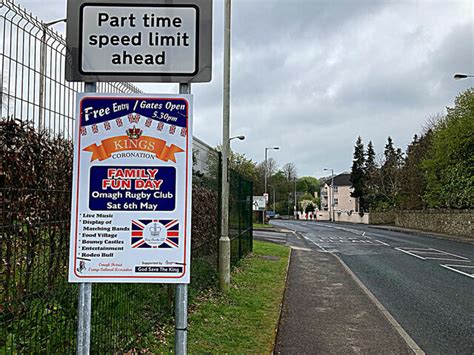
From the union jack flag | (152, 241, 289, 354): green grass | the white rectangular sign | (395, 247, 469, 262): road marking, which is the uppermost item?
the white rectangular sign

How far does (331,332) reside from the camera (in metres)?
6.89

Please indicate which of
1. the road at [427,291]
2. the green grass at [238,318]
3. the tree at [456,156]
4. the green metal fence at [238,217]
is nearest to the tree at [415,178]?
the tree at [456,156]

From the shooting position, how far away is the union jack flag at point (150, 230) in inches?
121

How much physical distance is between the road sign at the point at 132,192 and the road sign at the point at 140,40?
20 cm

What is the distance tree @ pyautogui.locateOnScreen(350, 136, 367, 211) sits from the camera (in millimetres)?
77562

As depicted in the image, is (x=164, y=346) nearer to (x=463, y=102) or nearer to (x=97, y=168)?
(x=97, y=168)

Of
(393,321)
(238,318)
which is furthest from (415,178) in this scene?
(238,318)

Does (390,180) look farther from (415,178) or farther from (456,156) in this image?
(456,156)

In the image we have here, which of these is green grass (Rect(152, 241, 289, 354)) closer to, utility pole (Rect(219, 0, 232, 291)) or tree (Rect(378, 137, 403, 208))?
utility pole (Rect(219, 0, 232, 291))

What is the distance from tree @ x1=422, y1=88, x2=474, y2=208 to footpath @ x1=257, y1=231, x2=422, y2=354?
26.0 metres

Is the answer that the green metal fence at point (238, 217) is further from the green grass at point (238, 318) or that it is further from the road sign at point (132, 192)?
the road sign at point (132, 192)

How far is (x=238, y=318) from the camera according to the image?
714 cm

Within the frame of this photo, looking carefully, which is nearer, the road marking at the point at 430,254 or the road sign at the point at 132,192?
the road sign at the point at 132,192

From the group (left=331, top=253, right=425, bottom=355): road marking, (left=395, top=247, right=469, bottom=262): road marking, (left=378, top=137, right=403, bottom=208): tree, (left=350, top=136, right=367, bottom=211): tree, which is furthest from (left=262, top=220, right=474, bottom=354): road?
(left=350, top=136, right=367, bottom=211): tree
